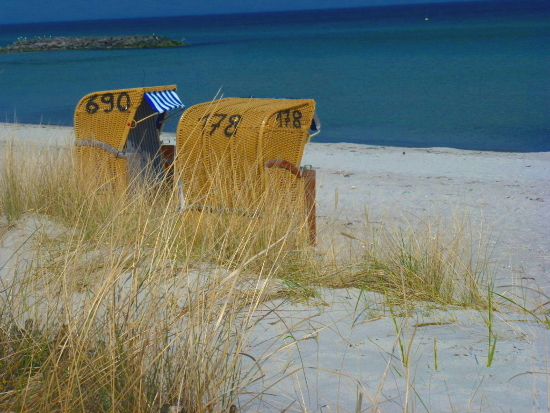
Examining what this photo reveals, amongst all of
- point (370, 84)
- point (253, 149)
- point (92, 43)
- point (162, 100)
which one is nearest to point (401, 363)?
point (253, 149)

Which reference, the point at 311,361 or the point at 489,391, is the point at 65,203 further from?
the point at 489,391

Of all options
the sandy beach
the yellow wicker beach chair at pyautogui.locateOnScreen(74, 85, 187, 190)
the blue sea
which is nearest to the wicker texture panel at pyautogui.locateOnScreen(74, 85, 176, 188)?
the yellow wicker beach chair at pyautogui.locateOnScreen(74, 85, 187, 190)

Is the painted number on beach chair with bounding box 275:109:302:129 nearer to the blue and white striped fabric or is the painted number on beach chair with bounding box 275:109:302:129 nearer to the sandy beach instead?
the sandy beach

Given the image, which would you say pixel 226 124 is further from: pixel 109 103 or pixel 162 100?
pixel 109 103

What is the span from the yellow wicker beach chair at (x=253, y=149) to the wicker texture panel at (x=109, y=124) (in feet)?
2.33

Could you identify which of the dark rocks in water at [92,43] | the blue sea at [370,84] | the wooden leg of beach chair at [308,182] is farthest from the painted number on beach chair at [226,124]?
the dark rocks in water at [92,43]

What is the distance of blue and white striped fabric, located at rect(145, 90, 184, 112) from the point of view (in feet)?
18.1

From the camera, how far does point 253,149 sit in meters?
4.66

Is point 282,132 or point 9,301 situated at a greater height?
point 282,132

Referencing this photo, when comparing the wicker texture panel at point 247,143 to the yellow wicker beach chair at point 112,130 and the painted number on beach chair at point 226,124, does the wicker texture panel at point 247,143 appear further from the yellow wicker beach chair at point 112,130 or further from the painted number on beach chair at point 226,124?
the yellow wicker beach chair at point 112,130

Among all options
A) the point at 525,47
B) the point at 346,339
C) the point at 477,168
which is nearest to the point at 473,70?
the point at 525,47

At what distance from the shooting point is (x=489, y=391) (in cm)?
221

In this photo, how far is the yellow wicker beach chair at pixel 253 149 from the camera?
15.1ft

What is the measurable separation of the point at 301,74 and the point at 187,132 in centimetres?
2675
